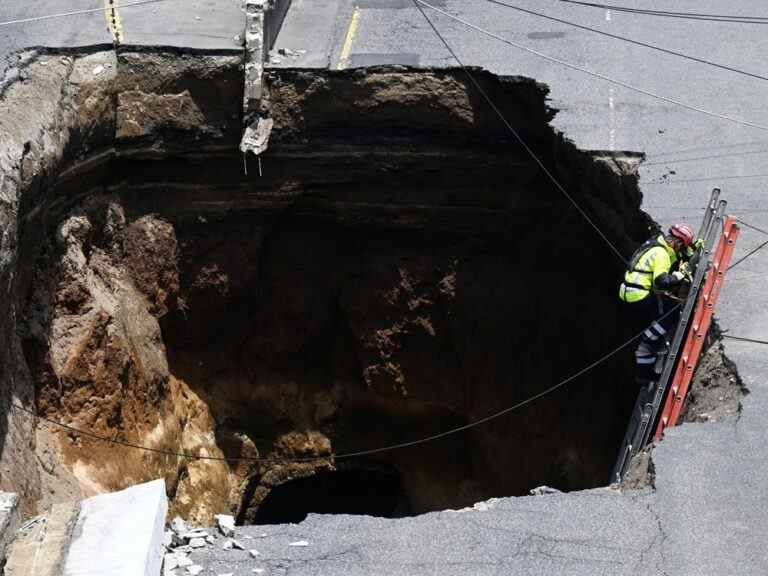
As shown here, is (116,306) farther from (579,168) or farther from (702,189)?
(702,189)

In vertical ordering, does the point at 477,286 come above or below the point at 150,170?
below

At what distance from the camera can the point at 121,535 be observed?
24.1ft

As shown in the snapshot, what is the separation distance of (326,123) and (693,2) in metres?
5.77

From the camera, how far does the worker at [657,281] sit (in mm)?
9609

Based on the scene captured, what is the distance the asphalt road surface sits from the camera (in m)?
7.39

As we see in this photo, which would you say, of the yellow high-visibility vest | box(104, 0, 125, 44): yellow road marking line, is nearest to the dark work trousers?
the yellow high-visibility vest

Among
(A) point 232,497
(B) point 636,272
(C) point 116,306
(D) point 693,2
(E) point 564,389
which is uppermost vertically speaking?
(D) point 693,2

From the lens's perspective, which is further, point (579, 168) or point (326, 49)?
point (326, 49)

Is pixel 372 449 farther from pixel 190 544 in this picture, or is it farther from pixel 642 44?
pixel 190 544

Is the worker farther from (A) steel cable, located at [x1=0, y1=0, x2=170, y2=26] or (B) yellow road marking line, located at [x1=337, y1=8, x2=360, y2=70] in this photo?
(A) steel cable, located at [x1=0, y1=0, x2=170, y2=26]

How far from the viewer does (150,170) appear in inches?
540

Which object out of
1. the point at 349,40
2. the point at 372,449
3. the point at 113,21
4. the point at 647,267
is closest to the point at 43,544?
the point at 647,267

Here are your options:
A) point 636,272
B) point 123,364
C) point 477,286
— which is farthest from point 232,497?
point 636,272

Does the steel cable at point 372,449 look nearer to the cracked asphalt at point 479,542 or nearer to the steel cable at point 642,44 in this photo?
the cracked asphalt at point 479,542
